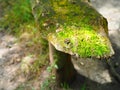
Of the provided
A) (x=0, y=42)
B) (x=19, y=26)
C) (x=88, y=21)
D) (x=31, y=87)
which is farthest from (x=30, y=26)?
(x=88, y=21)

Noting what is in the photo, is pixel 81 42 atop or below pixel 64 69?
atop

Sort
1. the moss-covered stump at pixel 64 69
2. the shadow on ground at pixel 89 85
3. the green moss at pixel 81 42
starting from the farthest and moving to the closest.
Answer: the shadow on ground at pixel 89 85 → the moss-covered stump at pixel 64 69 → the green moss at pixel 81 42

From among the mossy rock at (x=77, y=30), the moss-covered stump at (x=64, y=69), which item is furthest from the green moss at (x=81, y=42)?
the moss-covered stump at (x=64, y=69)

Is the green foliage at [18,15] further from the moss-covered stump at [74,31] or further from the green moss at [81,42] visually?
the green moss at [81,42]

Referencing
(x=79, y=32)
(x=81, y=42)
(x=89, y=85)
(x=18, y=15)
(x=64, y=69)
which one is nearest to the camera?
(x=81, y=42)

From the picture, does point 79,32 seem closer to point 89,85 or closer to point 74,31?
point 74,31

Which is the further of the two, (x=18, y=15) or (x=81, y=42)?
(x=18, y=15)

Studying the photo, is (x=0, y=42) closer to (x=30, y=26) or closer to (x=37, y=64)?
(x=30, y=26)

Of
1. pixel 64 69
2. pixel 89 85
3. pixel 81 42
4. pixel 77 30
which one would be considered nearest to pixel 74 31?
pixel 77 30
